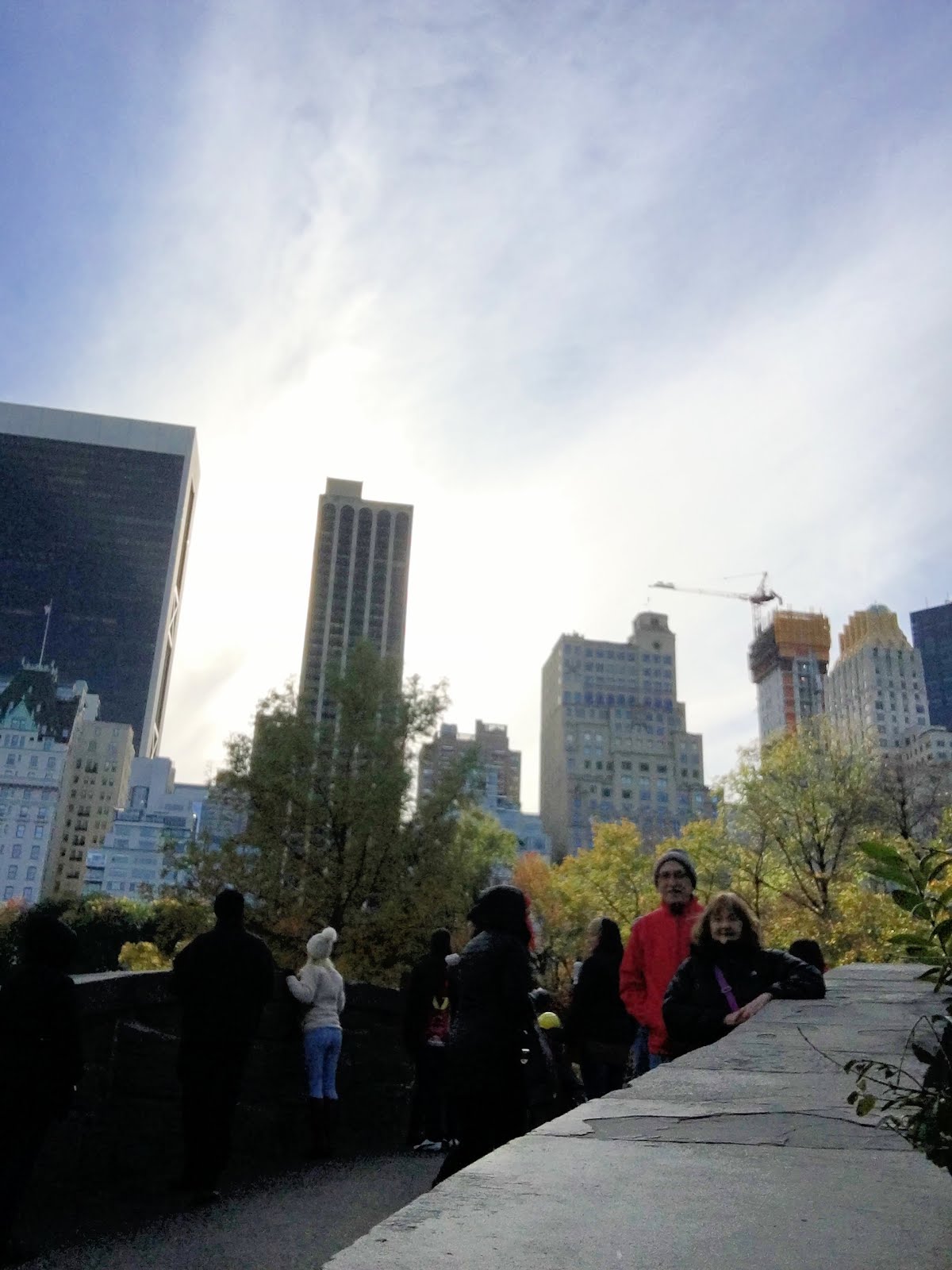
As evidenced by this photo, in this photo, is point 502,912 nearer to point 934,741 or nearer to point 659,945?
point 659,945

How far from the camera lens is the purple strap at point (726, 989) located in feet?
16.0

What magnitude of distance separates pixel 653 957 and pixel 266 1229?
2.51 meters

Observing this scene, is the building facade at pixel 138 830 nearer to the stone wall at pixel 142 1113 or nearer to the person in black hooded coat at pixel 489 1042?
the stone wall at pixel 142 1113

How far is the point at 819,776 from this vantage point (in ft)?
96.6

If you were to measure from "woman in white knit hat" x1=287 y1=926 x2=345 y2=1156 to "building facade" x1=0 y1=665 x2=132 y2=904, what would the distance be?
493 ft

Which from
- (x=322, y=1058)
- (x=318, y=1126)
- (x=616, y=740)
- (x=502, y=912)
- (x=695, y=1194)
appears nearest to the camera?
(x=695, y=1194)

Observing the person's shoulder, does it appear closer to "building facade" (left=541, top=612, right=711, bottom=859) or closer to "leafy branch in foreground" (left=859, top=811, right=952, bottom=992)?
"leafy branch in foreground" (left=859, top=811, right=952, bottom=992)

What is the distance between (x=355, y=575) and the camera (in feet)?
520

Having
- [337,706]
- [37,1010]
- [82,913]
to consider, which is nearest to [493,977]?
[37,1010]

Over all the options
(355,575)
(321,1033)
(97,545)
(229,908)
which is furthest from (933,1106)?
(97,545)

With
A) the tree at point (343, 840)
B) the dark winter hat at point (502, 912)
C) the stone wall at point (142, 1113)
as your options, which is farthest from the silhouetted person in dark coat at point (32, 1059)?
the tree at point (343, 840)

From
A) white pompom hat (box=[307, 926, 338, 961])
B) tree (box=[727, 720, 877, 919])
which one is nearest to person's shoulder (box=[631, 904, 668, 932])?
white pompom hat (box=[307, 926, 338, 961])

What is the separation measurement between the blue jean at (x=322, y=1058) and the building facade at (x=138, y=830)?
148 metres

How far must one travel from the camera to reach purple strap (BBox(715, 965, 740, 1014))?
192 inches
